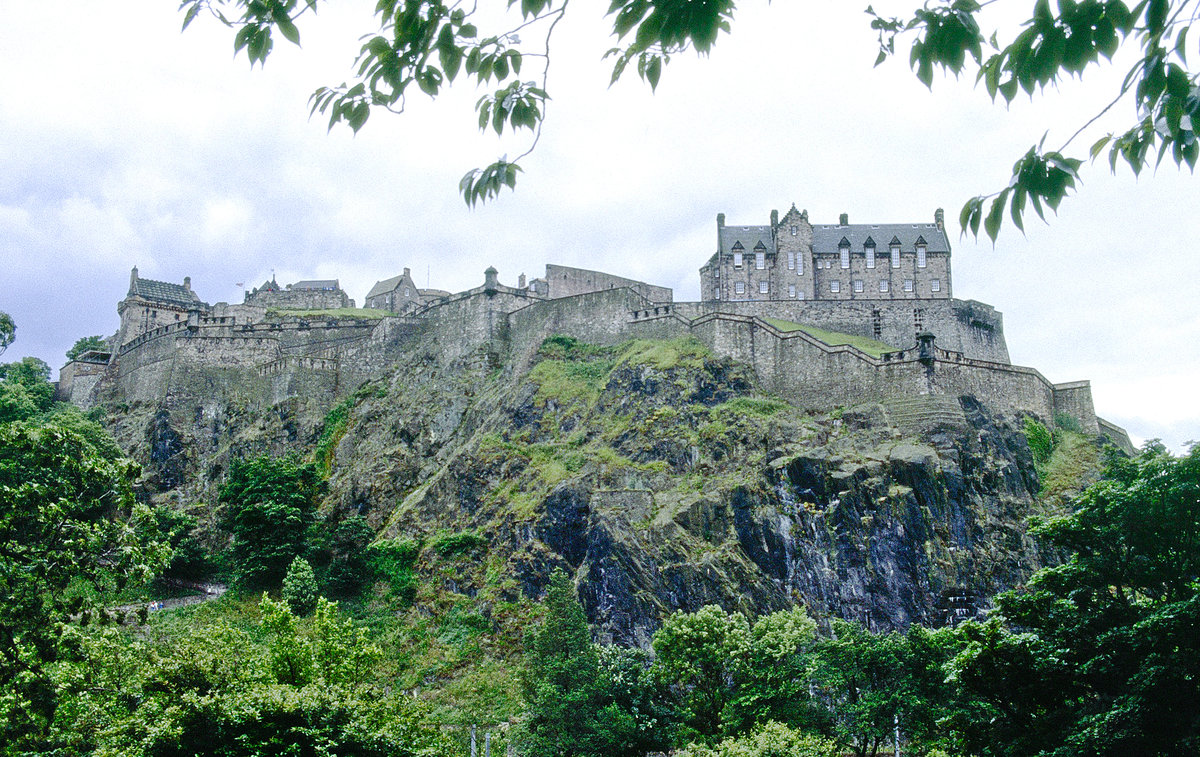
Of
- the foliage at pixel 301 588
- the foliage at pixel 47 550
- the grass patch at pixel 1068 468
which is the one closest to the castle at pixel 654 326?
the grass patch at pixel 1068 468

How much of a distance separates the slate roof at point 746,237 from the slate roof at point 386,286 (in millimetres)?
28615

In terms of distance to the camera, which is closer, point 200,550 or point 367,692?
point 367,692

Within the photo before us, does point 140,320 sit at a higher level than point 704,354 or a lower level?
higher

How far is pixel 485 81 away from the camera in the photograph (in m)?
5.56

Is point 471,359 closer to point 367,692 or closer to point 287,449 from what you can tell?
point 287,449

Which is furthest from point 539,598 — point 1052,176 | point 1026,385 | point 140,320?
point 140,320

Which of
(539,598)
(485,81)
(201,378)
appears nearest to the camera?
(485,81)

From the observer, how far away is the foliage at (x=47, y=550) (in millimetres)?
14711

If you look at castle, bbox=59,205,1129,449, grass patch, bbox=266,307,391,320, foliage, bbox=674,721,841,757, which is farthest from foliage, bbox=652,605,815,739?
grass patch, bbox=266,307,391,320

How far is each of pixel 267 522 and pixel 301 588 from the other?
4.82 metres

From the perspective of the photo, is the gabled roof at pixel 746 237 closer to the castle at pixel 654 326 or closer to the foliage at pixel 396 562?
the castle at pixel 654 326

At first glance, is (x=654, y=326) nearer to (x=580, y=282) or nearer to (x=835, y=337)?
(x=835, y=337)

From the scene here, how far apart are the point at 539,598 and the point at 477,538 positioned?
4.61 meters

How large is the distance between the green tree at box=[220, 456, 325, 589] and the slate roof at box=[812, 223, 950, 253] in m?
31.9
